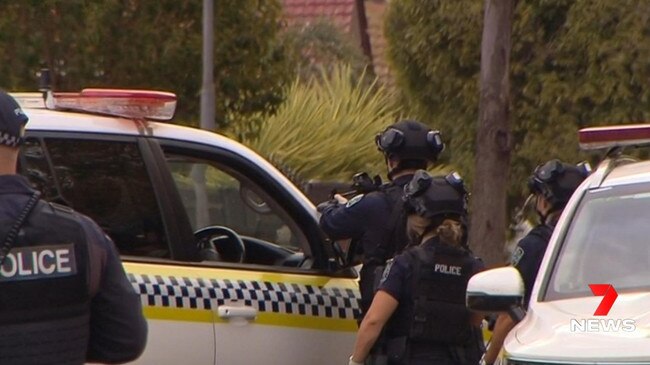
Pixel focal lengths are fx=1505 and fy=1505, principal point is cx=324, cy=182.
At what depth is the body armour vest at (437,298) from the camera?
597 centimetres

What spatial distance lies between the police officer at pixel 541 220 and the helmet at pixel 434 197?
0.42 m

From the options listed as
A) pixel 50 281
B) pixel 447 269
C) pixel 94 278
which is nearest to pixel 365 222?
pixel 447 269

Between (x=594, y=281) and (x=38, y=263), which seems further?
(x=594, y=281)

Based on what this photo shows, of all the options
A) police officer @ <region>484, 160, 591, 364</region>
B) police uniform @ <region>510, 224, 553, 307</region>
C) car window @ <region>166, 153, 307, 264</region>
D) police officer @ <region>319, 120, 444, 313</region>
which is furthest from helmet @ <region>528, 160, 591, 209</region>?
car window @ <region>166, 153, 307, 264</region>

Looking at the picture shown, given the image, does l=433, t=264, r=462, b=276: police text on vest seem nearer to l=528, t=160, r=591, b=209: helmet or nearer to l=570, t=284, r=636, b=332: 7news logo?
l=528, t=160, r=591, b=209: helmet

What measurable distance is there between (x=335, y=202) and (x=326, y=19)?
2340 cm

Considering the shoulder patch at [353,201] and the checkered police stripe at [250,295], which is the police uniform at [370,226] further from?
the checkered police stripe at [250,295]

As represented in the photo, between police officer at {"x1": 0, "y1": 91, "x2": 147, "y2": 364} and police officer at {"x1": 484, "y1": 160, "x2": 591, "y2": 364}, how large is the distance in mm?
2551

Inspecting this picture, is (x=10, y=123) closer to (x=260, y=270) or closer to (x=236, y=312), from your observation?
(x=236, y=312)

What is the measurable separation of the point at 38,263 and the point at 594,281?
7.33ft

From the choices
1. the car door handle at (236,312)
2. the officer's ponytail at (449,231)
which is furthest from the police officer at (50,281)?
the officer's ponytail at (449,231)

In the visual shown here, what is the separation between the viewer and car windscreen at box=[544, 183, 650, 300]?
17.3 ft

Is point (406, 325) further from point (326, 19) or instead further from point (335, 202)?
point (326, 19)

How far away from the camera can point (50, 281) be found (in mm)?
3889
